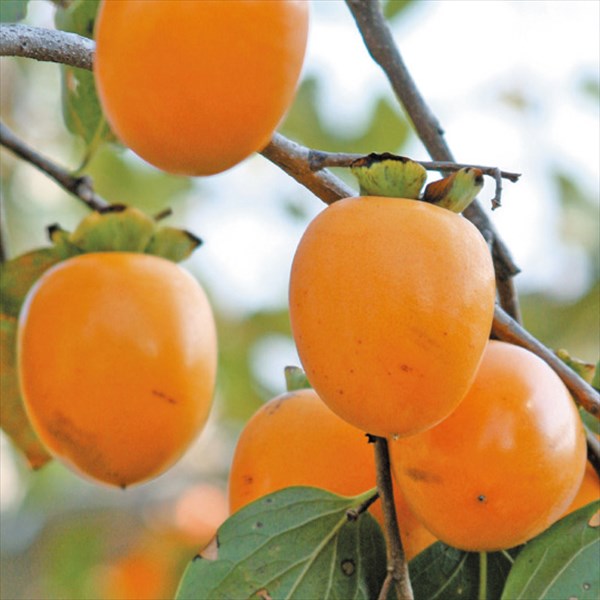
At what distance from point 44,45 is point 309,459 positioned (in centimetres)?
59

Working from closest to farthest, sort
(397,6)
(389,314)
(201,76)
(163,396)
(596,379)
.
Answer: (201,76)
(389,314)
(163,396)
(596,379)
(397,6)

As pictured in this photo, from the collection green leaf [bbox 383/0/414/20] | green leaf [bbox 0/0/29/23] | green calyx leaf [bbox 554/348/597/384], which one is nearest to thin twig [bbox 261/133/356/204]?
green calyx leaf [bbox 554/348/597/384]

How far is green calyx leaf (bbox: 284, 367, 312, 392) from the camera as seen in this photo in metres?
1.46

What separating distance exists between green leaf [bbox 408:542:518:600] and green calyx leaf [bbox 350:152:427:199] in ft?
1.44

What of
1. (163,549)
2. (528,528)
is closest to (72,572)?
(163,549)

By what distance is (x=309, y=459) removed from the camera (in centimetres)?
130

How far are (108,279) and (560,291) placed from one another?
7.96 ft

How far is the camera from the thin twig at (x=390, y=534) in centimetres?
113

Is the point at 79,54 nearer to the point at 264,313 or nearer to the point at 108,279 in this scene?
the point at 108,279

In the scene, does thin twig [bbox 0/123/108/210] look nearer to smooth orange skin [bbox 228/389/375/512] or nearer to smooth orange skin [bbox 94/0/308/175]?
smooth orange skin [bbox 228/389/375/512]

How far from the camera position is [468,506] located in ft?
3.57

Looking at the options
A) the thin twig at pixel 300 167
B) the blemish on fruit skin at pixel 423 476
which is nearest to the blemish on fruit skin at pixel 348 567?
the blemish on fruit skin at pixel 423 476

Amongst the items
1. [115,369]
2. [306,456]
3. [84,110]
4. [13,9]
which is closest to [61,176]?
[84,110]

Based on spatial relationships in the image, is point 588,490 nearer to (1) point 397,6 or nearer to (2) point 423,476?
(2) point 423,476
